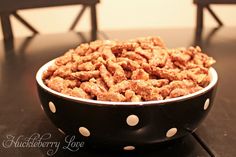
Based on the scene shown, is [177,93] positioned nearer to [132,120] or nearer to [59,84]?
[132,120]

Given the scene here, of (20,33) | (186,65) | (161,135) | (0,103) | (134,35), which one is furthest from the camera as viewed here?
(20,33)

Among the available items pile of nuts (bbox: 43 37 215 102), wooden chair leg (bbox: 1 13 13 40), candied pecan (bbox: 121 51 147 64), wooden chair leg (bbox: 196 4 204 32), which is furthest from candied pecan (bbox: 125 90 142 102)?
wooden chair leg (bbox: 196 4 204 32)

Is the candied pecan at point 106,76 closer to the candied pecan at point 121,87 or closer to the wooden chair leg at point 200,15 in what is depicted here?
the candied pecan at point 121,87

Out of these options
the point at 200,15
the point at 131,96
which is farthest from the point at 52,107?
the point at 200,15

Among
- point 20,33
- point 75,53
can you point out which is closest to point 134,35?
point 75,53

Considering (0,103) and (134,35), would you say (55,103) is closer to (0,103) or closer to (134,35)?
(0,103)

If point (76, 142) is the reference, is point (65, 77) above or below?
above

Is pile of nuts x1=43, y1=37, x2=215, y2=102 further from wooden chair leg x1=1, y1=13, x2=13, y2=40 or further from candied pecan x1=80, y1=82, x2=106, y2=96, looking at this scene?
wooden chair leg x1=1, y1=13, x2=13, y2=40
